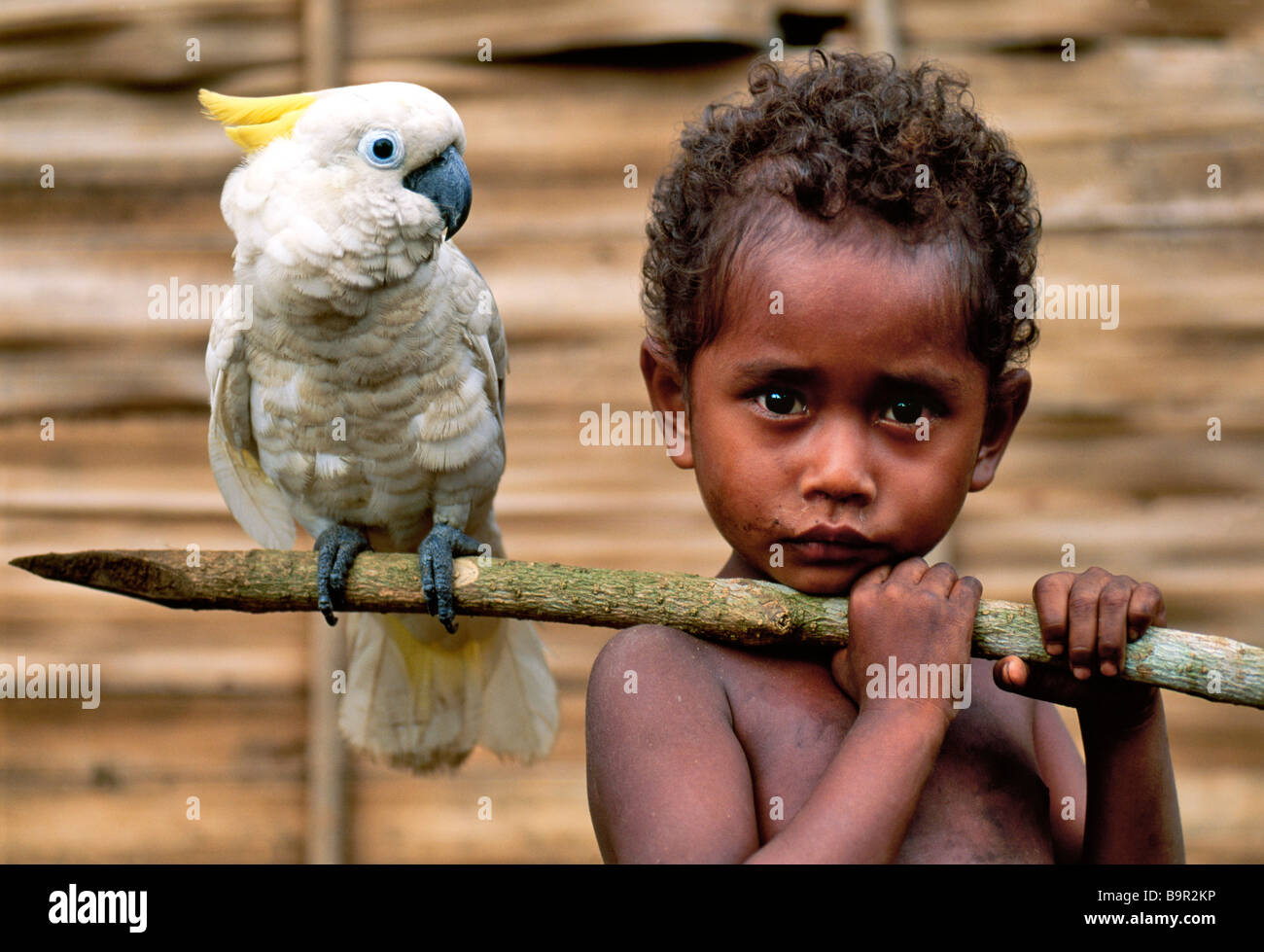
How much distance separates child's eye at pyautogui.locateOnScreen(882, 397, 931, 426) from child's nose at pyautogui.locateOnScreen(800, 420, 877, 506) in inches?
1.6

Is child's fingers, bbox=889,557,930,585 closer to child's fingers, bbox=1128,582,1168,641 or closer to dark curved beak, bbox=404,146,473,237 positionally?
child's fingers, bbox=1128,582,1168,641

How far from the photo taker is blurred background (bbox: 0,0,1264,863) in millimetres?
2908

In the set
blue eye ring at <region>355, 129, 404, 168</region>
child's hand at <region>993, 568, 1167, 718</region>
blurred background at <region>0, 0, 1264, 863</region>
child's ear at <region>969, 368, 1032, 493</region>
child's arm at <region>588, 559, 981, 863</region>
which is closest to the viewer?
child's arm at <region>588, 559, 981, 863</region>

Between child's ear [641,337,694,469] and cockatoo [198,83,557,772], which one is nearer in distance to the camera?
child's ear [641,337,694,469]

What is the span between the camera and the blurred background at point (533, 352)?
2908 mm

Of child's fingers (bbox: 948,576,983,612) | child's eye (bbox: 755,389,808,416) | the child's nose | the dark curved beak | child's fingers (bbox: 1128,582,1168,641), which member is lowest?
child's fingers (bbox: 1128,582,1168,641)

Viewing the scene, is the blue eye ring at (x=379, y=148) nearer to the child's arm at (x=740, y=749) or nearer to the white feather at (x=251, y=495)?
the white feather at (x=251, y=495)

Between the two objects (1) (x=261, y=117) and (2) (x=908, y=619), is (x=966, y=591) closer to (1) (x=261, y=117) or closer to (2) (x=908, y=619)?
(2) (x=908, y=619)

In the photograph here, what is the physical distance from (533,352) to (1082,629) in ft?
6.71

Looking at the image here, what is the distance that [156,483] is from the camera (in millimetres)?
3035

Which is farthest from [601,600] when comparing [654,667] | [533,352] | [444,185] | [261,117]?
[533,352]

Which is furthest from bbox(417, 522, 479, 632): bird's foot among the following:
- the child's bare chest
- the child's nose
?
the child's nose

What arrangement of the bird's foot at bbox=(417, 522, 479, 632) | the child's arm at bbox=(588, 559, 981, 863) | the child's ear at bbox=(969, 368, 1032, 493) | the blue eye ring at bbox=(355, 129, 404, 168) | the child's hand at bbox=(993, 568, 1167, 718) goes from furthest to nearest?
the blue eye ring at bbox=(355, 129, 404, 168)
the bird's foot at bbox=(417, 522, 479, 632)
the child's ear at bbox=(969, 368, 1032, 493)
the child's hand at bbox=(993, 568, 1167, 718)
the child's arm at bbox=(588, 559, 981, 863)
